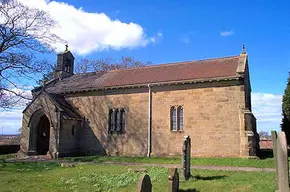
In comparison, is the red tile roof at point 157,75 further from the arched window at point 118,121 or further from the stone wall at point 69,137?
the stone wall at point 69,137

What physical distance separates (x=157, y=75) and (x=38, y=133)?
13.2 metres

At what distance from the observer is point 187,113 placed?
2372 centimetres

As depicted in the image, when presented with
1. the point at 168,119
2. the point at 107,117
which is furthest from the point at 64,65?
the point at 168,119

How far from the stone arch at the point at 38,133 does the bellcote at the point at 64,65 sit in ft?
25.9

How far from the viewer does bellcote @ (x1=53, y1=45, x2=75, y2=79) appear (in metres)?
34.7

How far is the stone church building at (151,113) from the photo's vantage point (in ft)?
72.5

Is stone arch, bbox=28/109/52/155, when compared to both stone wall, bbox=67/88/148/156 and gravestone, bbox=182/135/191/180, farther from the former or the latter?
gravestone, bbox=182/135/191/180

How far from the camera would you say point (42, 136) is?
28.8 meters

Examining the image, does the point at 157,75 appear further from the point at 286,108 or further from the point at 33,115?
the point at 33,115

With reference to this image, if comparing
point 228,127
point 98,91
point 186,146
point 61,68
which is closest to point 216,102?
point 228,127

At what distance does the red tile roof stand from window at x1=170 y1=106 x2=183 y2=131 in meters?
2.57

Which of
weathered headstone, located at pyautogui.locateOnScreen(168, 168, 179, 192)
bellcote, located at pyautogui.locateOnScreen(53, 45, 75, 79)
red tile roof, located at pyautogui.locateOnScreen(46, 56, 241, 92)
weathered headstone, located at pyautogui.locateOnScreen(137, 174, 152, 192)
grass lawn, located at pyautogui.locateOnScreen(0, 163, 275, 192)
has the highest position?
bellcote, located at pyautogui.locateOnScreen(53, 45, 75, 79)

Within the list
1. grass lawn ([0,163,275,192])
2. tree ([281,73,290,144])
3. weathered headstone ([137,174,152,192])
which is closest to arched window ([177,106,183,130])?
tree ([281,73,290,144])

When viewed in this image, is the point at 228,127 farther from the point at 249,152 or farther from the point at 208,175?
the point at 208,175
